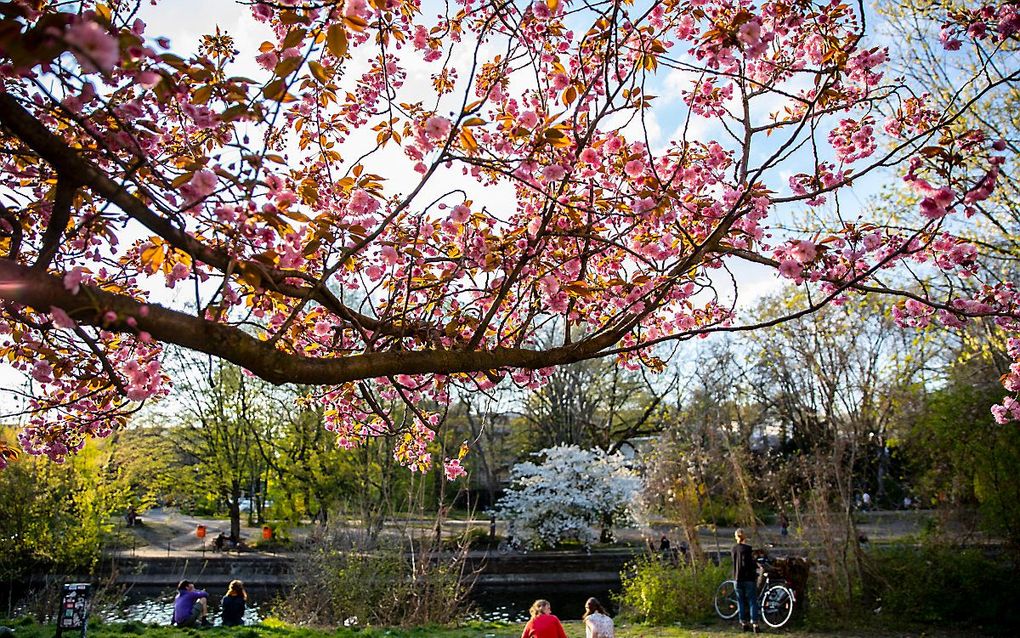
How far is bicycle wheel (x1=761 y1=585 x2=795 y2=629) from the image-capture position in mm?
9719

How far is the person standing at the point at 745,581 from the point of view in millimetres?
9203

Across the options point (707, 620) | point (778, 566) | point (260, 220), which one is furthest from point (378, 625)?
point (260, 220)

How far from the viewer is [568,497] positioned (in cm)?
1980

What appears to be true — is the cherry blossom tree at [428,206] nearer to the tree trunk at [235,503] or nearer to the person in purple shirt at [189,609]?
the person in purple shirt at [189,609]

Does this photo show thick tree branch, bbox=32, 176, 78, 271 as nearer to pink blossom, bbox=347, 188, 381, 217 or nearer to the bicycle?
pink blossom, bbox=347, 188, 381, 217

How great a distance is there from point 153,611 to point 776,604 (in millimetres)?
12120

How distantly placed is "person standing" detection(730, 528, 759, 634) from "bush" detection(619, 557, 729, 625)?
1162 millimetres

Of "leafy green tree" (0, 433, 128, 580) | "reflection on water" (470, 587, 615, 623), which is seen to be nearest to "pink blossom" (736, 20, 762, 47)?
"reflection on water" (470, 587, 615, 623)

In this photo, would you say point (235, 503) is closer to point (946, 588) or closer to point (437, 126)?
point (946, 588)

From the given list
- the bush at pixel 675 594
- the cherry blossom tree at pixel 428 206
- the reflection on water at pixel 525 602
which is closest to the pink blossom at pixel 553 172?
the cherry blossom tree at pixel 428 206

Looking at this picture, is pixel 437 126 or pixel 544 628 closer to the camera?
pixel 437 126

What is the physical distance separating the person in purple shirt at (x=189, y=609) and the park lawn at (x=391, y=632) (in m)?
0.73

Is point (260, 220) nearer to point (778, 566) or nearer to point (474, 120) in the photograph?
point (474, 120)

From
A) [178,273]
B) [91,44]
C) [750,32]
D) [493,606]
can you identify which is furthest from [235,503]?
[91,44]
